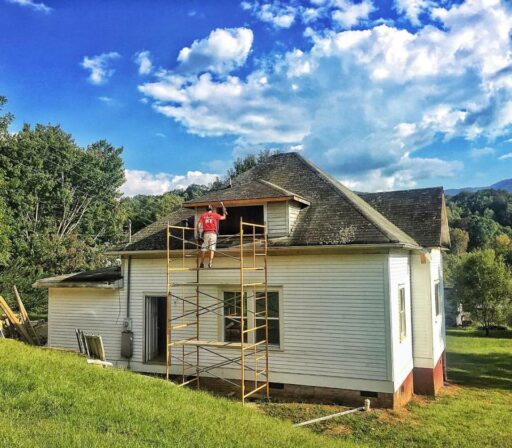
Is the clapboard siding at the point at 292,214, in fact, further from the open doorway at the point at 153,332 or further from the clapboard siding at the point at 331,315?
the open doorway at the point at 153,332

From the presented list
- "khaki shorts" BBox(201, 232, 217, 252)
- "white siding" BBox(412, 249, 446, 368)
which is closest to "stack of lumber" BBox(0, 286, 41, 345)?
"khaki shorts" BBox(201, 232, 217, 252)

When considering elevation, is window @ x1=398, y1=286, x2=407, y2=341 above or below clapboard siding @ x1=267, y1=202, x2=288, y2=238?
below

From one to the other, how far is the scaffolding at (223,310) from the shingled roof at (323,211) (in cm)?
84

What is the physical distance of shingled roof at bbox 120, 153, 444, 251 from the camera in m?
12.1

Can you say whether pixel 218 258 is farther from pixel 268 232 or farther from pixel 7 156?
pixel 7 156

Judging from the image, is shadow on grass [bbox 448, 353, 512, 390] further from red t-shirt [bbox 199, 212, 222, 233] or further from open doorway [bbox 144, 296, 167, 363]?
red t-shirt [bbox 199, 212, 222, 233]

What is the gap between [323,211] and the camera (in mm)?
13430

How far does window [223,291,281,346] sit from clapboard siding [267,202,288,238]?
5.70 ft

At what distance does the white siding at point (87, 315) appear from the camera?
14.2 metres

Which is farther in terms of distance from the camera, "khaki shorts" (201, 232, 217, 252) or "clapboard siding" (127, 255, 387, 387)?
"khaki shorts" (201, 232, 217, 252)

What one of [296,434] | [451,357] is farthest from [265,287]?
[451,357]

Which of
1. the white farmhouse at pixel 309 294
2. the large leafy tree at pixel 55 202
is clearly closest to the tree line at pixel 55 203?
the large leafy tree at pixel 55 202

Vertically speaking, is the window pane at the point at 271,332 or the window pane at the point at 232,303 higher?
the window pane at the point at 232,303

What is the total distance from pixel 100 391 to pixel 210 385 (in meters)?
5.68
